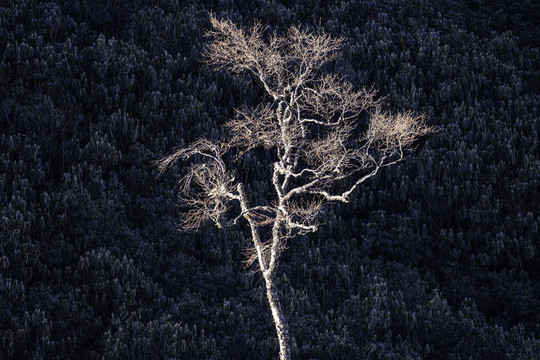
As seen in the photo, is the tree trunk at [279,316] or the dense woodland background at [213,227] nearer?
the tree trunk at [279,316]

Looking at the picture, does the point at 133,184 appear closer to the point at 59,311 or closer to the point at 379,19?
the point at 59,311

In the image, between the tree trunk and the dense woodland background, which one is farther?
the dense woodland background

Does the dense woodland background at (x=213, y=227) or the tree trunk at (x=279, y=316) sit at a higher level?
the dense woodland background at (x=213, y=227)

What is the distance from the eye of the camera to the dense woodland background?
1648cm

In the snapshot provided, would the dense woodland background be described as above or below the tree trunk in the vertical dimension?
above

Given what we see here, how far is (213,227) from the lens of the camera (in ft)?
66.6

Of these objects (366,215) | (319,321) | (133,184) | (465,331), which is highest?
(133,184)

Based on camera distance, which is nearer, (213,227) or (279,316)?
(279,316)

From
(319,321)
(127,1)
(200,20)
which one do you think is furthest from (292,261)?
(127,1)

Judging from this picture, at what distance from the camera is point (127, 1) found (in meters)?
31.4

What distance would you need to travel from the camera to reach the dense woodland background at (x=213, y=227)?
54.1 feet

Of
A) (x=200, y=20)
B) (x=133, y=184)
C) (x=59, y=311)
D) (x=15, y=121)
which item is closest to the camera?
(x=59, y=311)

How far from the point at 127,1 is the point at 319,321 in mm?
19804

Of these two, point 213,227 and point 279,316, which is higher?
point 213,227
